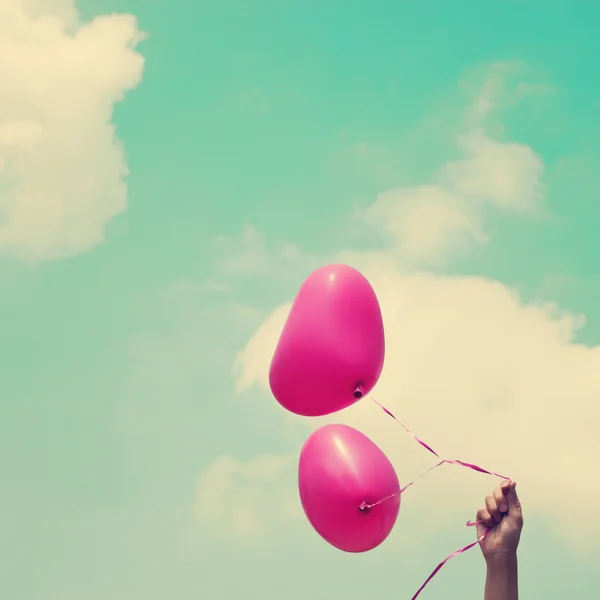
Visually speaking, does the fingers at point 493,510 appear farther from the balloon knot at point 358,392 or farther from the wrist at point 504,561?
the balloon knot at point 358,392

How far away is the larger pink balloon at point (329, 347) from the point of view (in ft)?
12.4

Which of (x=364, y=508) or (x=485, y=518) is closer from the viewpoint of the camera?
(x=485, y=518)

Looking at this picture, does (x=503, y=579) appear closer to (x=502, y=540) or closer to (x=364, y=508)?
(x=502, y=540)

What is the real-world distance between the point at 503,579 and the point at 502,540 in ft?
0.47

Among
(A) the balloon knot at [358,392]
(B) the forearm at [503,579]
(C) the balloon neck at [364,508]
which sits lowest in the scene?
(B) the forearm at [503,579]

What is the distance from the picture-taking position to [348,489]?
3.48 m

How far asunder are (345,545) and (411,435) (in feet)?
2.11

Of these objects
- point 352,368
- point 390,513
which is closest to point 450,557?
point 390,513

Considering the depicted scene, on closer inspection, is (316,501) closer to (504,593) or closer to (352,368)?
(352,368)

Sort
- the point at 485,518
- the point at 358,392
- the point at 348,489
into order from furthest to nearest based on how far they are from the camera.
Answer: the point at 358,392
the point at 348,489
the point at 485,518

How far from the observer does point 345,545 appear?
12.0ft

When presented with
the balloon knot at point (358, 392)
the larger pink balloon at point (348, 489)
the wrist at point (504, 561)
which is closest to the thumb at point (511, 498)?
the wrist at point (504, 561)

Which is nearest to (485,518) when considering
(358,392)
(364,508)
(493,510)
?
(493,510)

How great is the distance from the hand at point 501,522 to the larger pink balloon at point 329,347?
41.2 inches
